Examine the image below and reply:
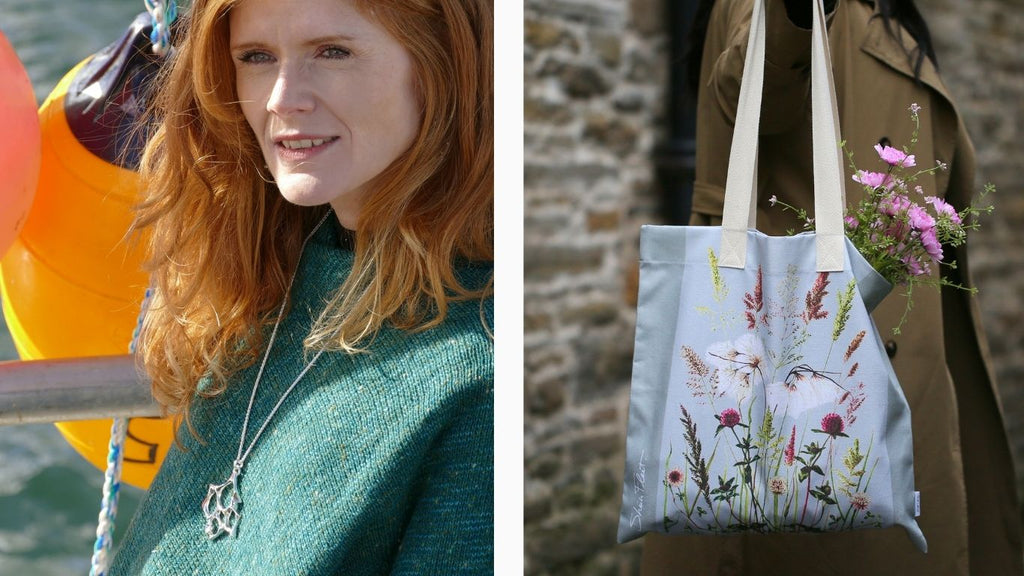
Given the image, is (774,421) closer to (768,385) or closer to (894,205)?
(768,385)

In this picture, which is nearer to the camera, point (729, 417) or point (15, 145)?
point (729, 417)

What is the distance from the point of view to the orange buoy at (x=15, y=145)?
1246 millimetres

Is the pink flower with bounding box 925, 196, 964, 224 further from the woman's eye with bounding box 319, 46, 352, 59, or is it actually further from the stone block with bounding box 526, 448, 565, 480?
the woman's eye with bounding box 319, 46, 352, 59

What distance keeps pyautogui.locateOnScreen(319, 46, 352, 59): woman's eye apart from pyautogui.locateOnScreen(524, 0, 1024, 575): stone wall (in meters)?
0.27

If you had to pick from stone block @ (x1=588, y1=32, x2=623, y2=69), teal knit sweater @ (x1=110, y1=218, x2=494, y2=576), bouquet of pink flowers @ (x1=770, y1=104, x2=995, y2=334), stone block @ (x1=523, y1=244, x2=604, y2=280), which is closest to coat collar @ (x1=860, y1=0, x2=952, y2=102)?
A: bouquet of pink flowers @ (x1=770, y1=104, x2=995, y2=334)

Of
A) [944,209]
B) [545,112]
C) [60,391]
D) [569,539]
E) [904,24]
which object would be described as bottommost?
[569,539]

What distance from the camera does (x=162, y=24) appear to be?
135cm

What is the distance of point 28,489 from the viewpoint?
9.01 feet

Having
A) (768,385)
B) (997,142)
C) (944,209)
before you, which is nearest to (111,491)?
(768,385)

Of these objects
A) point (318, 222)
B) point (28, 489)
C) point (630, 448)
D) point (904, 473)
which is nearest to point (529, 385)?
point (630, 448)

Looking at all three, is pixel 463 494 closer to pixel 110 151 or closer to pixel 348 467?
pixel 348 467

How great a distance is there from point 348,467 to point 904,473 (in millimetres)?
575

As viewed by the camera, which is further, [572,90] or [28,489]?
[28,489]

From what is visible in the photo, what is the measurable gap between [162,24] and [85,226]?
Answer: 30 cm
